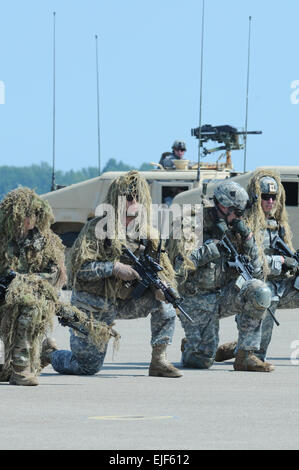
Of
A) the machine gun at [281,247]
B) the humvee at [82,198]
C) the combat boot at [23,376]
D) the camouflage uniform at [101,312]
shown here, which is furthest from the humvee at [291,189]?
the combat boot at [23,376]

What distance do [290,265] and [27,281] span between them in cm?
288

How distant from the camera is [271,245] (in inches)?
446

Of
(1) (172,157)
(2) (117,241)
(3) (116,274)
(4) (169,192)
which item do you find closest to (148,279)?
(3) (116,274)

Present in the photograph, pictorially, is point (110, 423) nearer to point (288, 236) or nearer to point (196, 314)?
point (196, 314)

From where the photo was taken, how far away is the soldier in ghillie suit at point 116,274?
986cm

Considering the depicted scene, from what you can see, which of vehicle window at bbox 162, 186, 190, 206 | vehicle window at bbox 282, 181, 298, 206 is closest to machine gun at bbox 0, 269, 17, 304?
vehicle window at bbox 282, 181, 298, 206

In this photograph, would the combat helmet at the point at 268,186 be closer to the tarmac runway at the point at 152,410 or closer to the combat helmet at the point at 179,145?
the tarmac runway at the point at 152,410

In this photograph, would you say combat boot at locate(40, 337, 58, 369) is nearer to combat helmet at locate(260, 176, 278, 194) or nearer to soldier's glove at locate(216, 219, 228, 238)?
soldier's glove at locate(216, 219, 228, 238)

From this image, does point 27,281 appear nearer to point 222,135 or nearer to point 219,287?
point 219,287

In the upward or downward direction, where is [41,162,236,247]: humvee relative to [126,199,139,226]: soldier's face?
downward

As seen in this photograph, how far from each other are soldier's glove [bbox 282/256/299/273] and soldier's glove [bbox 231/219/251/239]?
58cm

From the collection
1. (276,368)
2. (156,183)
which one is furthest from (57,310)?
(156,183)

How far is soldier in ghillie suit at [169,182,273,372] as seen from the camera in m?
10.6
